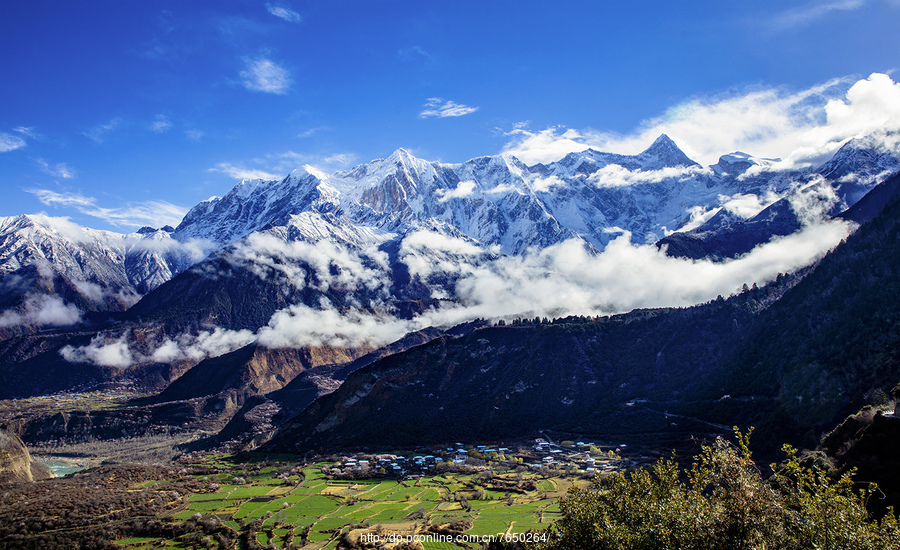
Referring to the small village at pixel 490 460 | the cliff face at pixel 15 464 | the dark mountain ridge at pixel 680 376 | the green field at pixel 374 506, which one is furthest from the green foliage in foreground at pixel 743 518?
the cliff face at pixel 15 464

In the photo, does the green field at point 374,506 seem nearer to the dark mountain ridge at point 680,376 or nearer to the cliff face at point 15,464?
the dark mountain ridge at point 680,376

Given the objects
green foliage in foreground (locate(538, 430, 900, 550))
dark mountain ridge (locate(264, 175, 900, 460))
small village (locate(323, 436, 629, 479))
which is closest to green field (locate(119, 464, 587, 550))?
small village (locate(323, 436, 629, 479))

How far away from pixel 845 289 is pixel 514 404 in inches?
3682

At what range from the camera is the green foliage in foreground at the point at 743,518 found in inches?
1047

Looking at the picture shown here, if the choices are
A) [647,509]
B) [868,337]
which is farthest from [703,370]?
[647,509]

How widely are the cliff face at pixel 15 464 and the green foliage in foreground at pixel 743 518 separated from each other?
134815mm

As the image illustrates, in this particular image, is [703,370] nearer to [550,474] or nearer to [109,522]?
[550,474]

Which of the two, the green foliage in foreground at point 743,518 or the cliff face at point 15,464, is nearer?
the green foliage in foreground at point 743,518

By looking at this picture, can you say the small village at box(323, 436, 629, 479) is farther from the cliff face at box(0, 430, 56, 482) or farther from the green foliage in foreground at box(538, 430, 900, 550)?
the green foliage in foreground at box(538, 430, 900, 550)

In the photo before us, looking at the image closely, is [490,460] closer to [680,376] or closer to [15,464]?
[680,376]

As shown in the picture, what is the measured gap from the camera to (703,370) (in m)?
158

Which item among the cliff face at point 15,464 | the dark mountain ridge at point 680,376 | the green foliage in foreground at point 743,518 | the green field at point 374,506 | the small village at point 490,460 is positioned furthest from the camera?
the small village at point 490,460

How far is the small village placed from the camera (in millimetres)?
119250

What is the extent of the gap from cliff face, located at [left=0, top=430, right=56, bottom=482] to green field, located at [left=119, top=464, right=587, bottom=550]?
146ft
